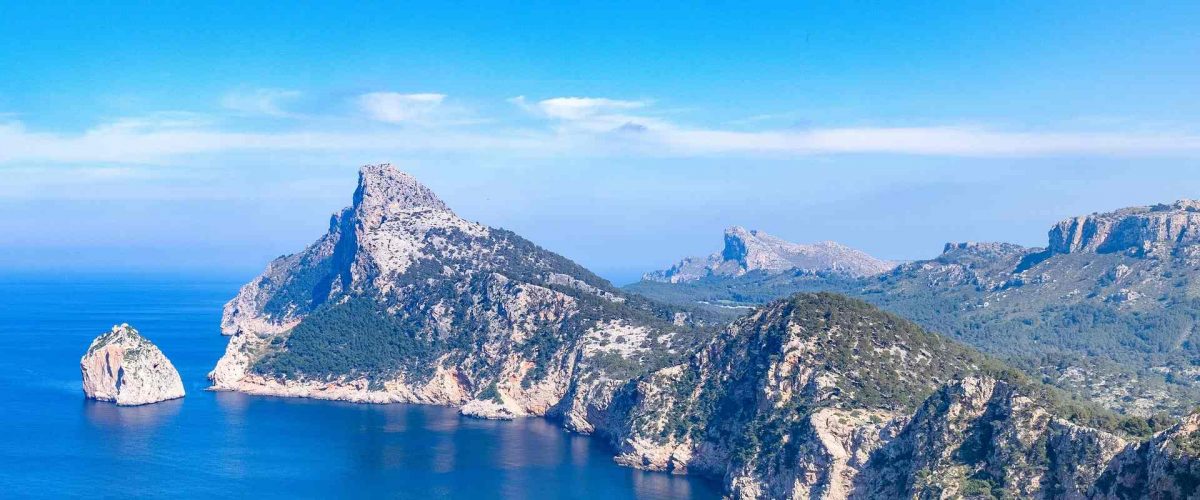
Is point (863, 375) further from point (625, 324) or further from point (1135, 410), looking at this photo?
point (625, 324)

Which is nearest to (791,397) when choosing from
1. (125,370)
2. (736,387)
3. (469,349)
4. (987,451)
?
(736,387)

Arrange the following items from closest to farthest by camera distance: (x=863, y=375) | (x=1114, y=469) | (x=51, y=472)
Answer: (x=1114, y=469)
(x=863, y=375)
(x=51, y=472)

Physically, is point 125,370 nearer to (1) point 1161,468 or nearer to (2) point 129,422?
(2) point 129,422

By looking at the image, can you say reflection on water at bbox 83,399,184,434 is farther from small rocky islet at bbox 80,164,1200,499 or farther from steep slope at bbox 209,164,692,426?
steep slope at bbox 209,164,692,426

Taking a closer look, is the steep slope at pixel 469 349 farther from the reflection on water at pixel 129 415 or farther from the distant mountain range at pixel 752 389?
the reflection on water at pixel 129 415

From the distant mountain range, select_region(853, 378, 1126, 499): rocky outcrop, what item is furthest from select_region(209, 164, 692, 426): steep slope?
select_region(853, 378, 1126, 499): rocky outcrop

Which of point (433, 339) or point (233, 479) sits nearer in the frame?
point (233, 479)

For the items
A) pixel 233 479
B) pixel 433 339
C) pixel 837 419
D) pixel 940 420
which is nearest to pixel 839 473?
pixel 837 419
